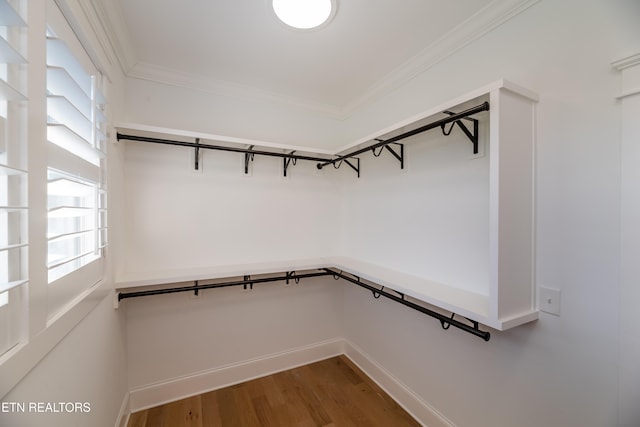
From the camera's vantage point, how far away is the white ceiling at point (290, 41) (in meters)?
1.29

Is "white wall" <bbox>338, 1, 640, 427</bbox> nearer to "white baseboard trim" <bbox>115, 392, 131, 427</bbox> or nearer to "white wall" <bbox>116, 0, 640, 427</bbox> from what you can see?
"white wall" <bbox>116, 0, 640, 427</bbox>

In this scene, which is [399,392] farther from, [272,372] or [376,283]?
[272,372]

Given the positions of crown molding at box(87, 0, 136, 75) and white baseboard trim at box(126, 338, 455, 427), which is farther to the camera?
white baseboard trim at box(126, 338, 455, 427)

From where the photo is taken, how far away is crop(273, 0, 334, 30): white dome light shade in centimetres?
123

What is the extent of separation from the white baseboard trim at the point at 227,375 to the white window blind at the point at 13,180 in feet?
5.24

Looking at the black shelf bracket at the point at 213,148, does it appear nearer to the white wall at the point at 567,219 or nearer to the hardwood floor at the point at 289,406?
the white wall at the point at 567,219

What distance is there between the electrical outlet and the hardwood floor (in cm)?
118

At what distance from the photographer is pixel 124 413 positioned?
1629 mm

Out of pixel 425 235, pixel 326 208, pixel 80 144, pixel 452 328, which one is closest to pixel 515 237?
pixel 425 235

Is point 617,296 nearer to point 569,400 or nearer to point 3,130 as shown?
point 569,400

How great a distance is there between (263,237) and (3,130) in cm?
166

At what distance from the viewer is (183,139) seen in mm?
1878

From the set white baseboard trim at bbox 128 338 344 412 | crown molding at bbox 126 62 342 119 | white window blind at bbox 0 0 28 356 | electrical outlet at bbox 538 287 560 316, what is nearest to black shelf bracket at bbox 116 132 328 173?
crown molding at bbox 126 62 342 119

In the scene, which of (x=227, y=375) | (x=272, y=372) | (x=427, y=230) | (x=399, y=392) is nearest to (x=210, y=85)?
(x=427, y=230)
